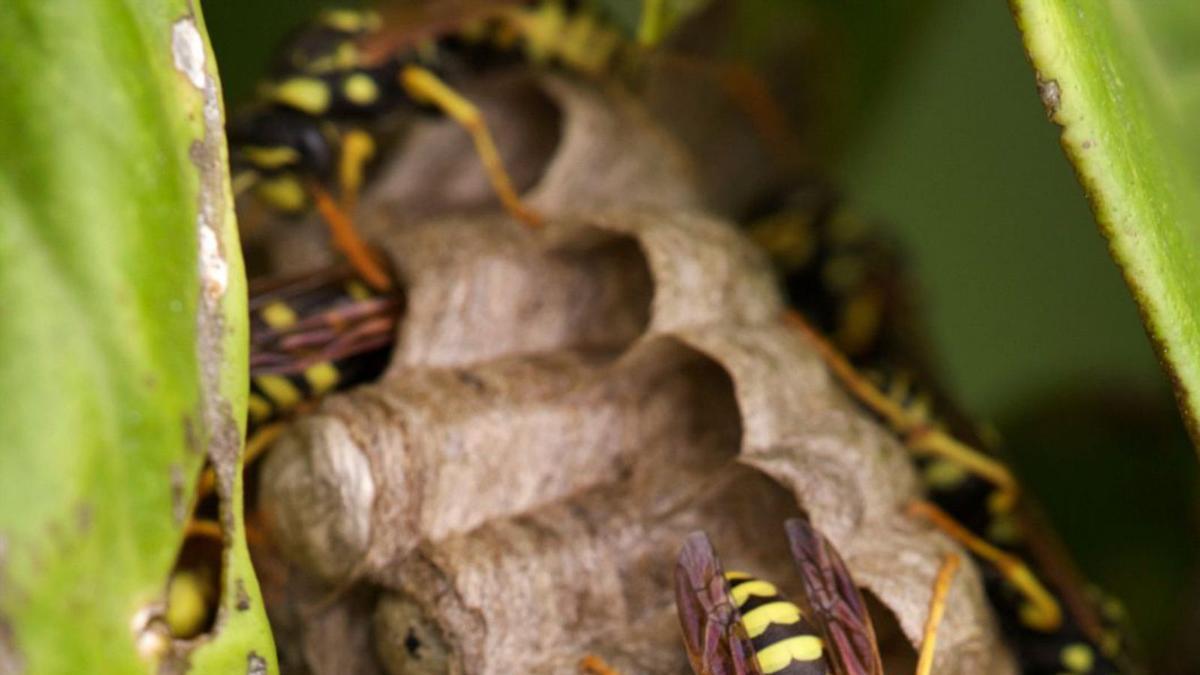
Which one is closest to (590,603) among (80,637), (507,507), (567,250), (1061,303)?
(507,507)

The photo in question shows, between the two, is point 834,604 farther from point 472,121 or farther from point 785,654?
point 472,121

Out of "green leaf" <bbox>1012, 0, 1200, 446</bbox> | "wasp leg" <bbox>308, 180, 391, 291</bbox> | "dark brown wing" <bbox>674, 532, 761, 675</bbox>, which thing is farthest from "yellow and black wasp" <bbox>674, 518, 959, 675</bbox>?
"wasp leg" <bbox>308, 180, 391, 291</bbox>

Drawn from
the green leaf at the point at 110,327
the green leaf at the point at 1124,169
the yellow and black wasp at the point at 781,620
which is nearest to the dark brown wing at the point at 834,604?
the yellow and black wasp at the point at 781,620

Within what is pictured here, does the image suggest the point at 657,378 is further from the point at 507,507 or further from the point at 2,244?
the point at 2,244

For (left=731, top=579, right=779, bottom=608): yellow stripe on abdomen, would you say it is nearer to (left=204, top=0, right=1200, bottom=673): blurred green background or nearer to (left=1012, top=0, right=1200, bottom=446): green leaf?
(left=1012, top=0, right=1200, bottom=446): green leaf

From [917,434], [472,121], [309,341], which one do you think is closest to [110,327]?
[309,341]

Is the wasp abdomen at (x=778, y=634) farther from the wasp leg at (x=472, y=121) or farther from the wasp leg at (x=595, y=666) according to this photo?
the wasp leg at (x=472, y=121)

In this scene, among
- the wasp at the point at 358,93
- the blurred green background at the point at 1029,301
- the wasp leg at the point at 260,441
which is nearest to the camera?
the wasp leg at the point at 260,441
